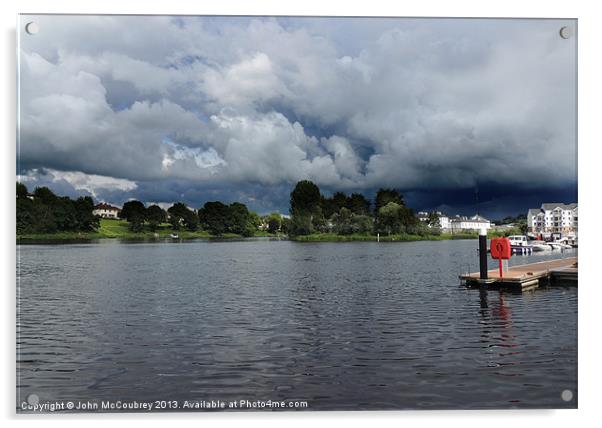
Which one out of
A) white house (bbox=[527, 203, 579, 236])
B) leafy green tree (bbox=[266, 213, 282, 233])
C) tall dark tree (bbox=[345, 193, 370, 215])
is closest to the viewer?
white house (bbox=[527, 203, 579, 236])

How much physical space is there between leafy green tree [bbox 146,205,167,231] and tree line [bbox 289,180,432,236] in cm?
232

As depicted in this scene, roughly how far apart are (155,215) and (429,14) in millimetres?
6511

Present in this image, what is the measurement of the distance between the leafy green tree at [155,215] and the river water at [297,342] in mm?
1591

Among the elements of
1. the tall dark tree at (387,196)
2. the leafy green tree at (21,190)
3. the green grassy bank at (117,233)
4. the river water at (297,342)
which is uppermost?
the tall dark tree at (387,196)

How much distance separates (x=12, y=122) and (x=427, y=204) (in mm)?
5592

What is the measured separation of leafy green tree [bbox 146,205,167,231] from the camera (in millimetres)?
8462

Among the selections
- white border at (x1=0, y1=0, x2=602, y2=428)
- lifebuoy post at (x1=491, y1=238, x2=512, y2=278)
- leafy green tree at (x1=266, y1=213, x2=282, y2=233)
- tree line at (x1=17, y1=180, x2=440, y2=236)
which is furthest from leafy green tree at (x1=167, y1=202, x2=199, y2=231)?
lifebuoy post at (x1=491, y1=238, x2=512, y2=278)

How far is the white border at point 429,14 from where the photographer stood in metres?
4.40

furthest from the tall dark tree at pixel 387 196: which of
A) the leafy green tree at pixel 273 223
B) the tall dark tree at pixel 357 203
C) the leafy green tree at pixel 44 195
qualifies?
the leafy green tree at pixel 44 195

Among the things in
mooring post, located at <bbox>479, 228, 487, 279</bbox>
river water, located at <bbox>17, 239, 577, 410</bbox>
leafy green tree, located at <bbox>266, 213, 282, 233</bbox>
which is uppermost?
leafy green tree, located at <bbox>266, 213, 282, 233</bbox>

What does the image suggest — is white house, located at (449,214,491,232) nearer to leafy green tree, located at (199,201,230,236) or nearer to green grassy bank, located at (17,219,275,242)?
leafy green tree, located at (199,201,230,236)

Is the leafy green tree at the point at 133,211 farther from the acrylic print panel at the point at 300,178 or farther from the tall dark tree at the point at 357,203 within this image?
the tall dark tree at the point at 357,203

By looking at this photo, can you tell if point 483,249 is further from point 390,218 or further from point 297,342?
point 297,342

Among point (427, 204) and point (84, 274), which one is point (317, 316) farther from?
point (84, 274)
